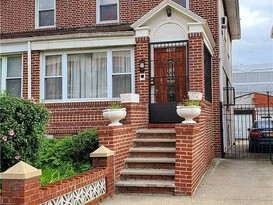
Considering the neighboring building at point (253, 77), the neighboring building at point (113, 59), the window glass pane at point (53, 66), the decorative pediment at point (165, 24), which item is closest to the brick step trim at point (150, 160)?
the neighboring building at point (113, 59)

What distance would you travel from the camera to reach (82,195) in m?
6.17

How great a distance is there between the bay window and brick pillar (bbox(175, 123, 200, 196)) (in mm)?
7853

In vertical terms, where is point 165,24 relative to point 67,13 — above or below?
below

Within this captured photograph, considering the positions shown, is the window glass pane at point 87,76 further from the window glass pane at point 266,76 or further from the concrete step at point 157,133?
the window glass pane at point 266,76

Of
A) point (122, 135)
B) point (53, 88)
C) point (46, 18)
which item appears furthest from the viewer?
point (46, 18)

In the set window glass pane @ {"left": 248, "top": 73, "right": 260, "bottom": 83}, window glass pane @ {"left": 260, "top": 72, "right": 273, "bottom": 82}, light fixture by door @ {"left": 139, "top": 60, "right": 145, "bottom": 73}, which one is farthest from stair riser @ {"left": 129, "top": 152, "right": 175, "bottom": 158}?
window glass pane @ {"left": 260, "top": 72, "right": 273, "bottom": 82}

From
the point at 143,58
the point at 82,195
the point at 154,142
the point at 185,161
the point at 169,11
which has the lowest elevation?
the point at 82,195

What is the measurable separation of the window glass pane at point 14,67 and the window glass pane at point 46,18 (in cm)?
220

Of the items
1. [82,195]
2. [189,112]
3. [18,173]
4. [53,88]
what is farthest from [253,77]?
[18,173]

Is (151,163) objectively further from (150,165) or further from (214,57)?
(214,57)

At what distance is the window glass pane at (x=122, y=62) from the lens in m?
12.5

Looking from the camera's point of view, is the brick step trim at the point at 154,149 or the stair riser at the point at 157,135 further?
the stair riser at the point at 157,135

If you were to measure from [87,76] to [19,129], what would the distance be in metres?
6.18

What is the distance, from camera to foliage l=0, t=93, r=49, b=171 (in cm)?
673
